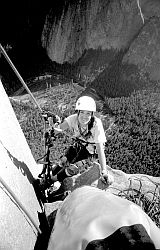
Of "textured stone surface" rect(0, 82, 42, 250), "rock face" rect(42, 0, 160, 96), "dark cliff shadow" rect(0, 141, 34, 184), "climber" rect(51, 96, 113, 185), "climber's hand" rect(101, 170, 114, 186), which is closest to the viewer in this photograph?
"textured stone surface" rect(0, 82, 42, 250)

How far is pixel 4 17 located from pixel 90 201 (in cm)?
2232

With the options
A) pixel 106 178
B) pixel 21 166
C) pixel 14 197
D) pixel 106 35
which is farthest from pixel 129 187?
pixel 106 35

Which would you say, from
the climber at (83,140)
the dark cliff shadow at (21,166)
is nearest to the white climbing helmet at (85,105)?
the climber at (83,140)

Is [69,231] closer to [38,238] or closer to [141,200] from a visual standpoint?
[38,238]

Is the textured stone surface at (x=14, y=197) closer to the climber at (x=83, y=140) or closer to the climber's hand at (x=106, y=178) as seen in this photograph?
the climber at (x=83, y=140)

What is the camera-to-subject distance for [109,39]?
22.1m

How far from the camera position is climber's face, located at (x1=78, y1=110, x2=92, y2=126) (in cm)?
471

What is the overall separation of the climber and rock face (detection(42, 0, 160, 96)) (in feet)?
50.9

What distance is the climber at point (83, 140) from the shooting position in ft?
15.1

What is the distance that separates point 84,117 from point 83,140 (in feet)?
1.40

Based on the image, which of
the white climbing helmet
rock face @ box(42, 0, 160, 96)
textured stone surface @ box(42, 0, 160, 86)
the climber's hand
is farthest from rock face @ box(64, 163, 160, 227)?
textured stone surface @ box(42, 0, 160, 86)

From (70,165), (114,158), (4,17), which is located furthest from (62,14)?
(70,165)

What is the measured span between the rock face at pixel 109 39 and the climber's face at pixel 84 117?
15870 mm

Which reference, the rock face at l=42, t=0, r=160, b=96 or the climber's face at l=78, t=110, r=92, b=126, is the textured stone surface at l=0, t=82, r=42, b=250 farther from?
the rock face at l=42, t=0, r=160, b=96
